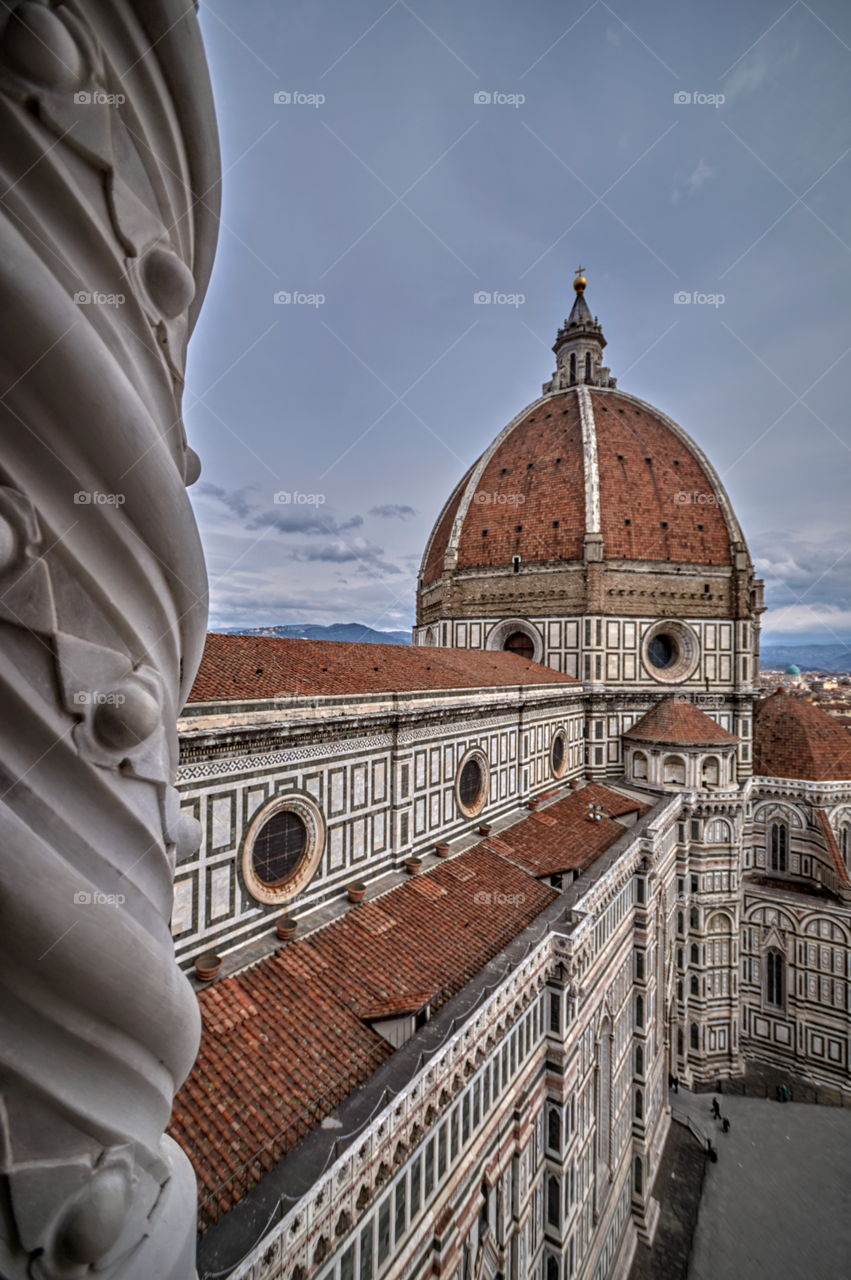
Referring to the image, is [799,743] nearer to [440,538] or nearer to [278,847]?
[440,538]

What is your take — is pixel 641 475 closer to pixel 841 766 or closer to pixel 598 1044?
pixel 841 766

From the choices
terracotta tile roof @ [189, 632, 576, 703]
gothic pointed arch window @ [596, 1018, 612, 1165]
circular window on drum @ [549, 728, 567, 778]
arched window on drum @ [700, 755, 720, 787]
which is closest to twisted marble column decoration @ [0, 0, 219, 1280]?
terracotta tile roof @ [189, 632, 576, 703]

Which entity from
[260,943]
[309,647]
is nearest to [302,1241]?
[260,943]

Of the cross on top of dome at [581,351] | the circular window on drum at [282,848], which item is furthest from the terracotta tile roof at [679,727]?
the cross on top of dome at [581,351]

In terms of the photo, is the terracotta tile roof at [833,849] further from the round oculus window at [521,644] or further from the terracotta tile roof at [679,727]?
the round oculus window at [521,644]

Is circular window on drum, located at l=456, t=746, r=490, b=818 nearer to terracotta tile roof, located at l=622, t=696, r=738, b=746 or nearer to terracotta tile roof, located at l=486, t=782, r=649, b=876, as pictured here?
terracotta tile roof, located at l=486, t=782, r=649, b=876

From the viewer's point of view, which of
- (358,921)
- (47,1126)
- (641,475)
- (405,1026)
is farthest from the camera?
(641,475)
